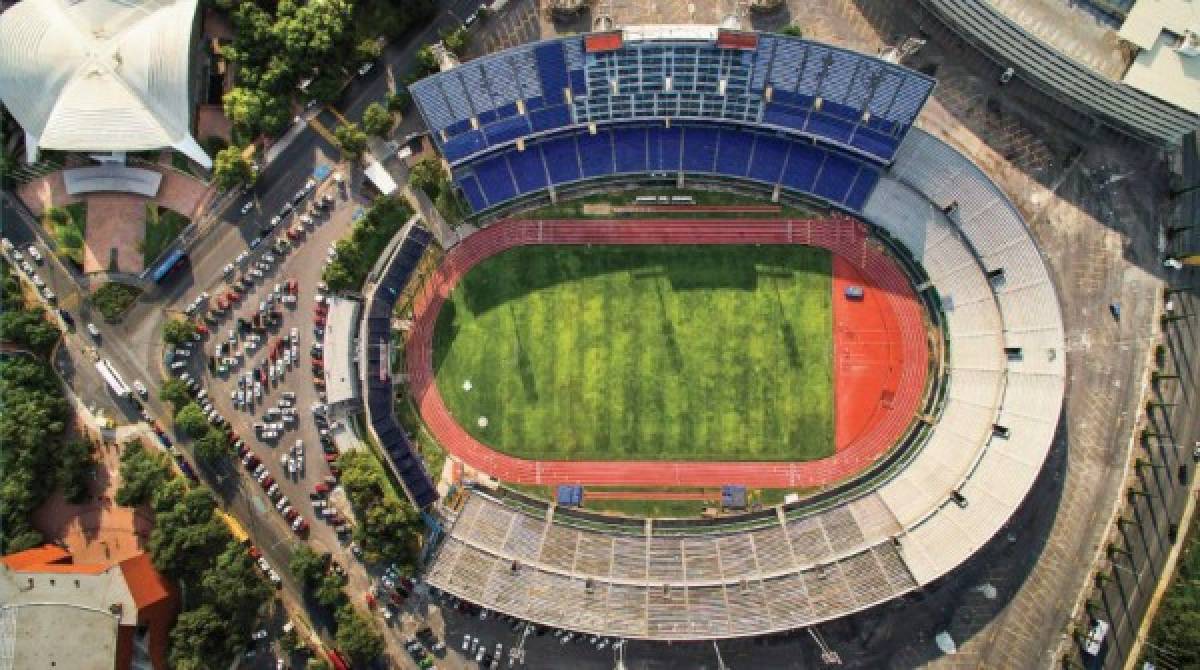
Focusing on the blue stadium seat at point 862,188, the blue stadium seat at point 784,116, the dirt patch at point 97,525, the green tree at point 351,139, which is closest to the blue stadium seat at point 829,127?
the blue stadium seat at point 784,116

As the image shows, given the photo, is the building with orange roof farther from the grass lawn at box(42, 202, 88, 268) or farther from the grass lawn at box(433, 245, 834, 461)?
the grass lawn at box(433, 245, 834, 461)

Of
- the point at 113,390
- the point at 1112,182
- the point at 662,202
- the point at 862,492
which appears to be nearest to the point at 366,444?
the point at 113,390

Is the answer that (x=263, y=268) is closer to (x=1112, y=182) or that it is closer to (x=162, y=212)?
(x=162, y=212)

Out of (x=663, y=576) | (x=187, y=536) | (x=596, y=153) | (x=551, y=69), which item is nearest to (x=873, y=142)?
(x=596, y=153)

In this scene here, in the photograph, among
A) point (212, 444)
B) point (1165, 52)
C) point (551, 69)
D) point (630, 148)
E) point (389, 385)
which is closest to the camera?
point (1165, 52)

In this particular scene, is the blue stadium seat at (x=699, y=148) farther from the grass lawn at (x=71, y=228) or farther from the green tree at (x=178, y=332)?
the grass lawn at (x=71, y=228)

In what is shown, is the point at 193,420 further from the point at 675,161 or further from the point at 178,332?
the point at 675,161
